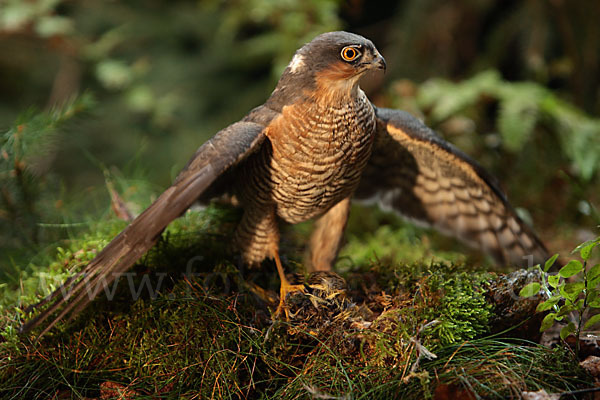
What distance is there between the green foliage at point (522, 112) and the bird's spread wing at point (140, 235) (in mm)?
2765

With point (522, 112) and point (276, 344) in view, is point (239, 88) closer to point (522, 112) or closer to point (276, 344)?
point (522, 112)

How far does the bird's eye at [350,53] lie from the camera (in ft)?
7.57

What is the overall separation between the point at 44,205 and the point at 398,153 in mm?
2270

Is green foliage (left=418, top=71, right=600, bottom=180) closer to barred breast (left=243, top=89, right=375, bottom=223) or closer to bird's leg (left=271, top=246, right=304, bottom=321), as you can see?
barred breast (left=243, top=89, right=375, bottom=223)

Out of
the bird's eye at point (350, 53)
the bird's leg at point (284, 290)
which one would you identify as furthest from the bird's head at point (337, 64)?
the bird's leg at point (284, 290)

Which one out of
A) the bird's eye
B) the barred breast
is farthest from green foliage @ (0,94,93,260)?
the bird's eye

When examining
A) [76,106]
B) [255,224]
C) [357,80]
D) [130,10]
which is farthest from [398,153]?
[130,10]

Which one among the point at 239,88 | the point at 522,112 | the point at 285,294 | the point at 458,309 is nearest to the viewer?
the point at 458,309

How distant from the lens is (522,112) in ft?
13.9

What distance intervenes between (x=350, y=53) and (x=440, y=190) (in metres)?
1.20

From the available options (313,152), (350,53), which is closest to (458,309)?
(313,152)

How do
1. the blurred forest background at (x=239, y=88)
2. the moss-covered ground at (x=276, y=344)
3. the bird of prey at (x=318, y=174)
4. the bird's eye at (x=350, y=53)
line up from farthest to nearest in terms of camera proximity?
the blurred forest background at (x=239, y=88), the bird's eye at (x=350, y=53), the bird of prey at (x=318, y=174), the moss-covered ground at (x=276, y=344)

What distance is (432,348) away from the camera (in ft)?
6.53

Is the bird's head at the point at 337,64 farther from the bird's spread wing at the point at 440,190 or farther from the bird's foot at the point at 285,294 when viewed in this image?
the bird's foot at the point at 285,294
